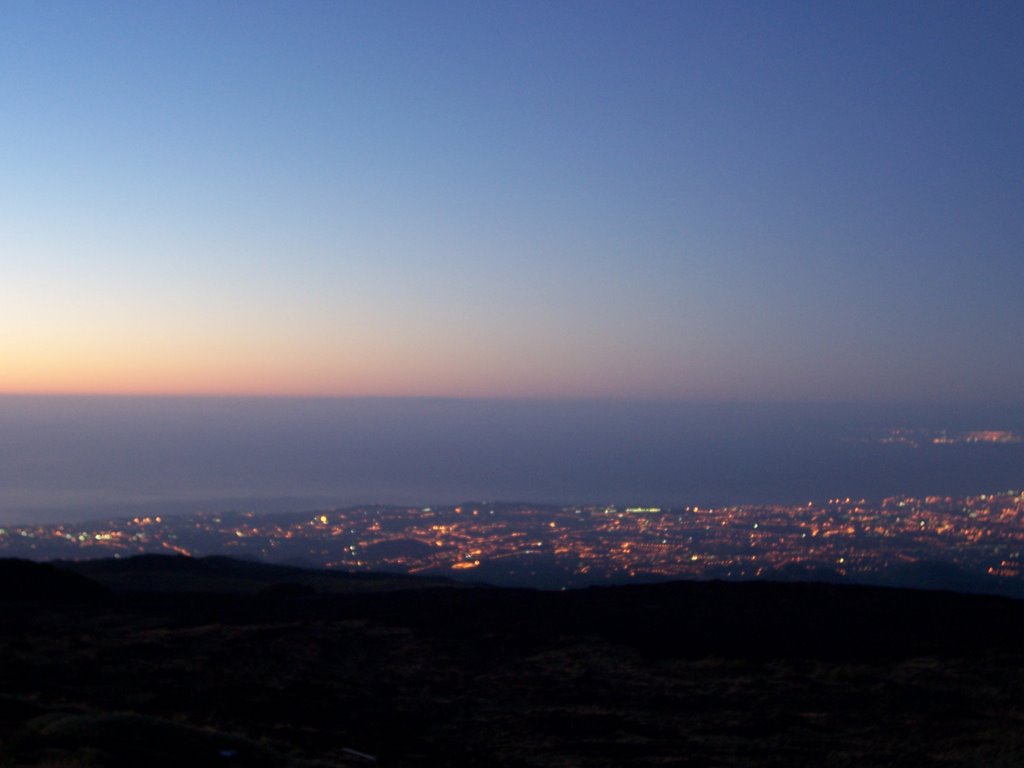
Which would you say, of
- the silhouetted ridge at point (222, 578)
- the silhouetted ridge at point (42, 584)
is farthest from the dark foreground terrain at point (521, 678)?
the silhouetted ridge at point (222, 578)

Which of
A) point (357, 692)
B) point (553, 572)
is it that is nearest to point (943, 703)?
point (357, 692)

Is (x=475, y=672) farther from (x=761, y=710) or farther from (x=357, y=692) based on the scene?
(x=761, y=710)

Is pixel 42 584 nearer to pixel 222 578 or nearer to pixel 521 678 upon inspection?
pixel 222 578

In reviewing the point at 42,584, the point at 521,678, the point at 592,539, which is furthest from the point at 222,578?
the point at 592,539

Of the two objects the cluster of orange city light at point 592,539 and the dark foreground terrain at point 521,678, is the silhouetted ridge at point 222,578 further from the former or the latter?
the cluster of orange city light at point 592,539

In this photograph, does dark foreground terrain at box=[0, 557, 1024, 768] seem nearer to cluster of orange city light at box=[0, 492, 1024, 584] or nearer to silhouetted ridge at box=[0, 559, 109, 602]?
silhouetted ridge at box=[0, 559, 109, 602]

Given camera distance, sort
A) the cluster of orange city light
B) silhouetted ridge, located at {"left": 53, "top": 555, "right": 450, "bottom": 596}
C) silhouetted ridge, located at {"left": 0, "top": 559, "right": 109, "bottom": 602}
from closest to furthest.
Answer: silhouetted ridge, located at {"left": 0, "top": 559, "right": 109, "bottom": 602}
silhouetted ridge, located at {"left": 53, "top": 555, "right": 450, "bottom": 596}
the cluster of orange city light

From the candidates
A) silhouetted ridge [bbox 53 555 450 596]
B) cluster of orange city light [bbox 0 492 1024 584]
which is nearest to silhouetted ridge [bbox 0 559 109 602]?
silhouetted ridge [bbox 53 555 450 596]

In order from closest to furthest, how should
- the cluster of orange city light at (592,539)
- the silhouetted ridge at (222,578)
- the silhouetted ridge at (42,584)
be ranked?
1. the silhouetted ridge at (42,584)
2. the silhouetted ridge at (222,578)
3. the cluster of orange city light at (592,539)
